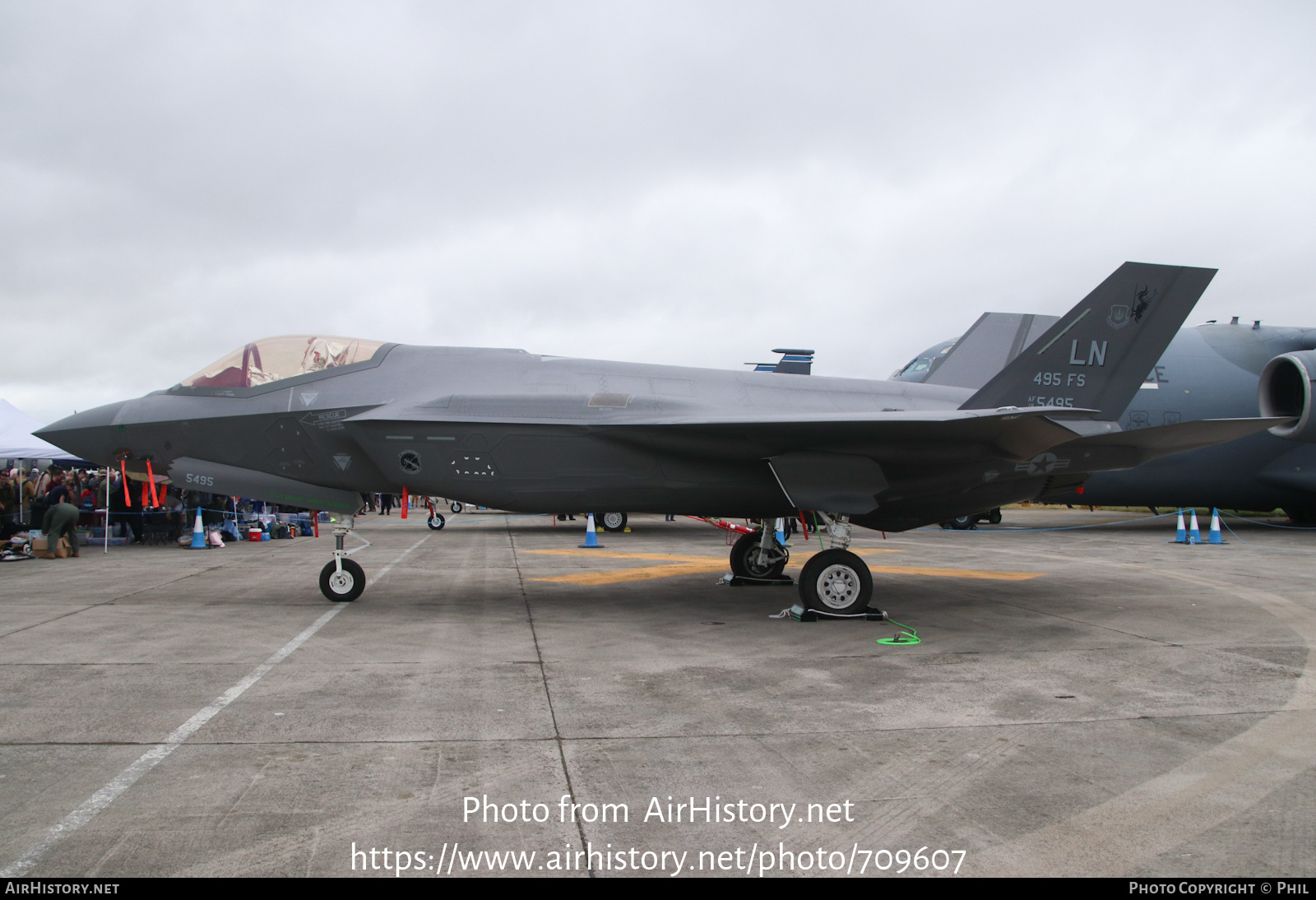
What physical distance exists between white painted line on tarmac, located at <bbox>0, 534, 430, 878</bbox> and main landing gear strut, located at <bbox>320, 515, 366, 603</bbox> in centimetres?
260

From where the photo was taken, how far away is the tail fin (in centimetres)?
878

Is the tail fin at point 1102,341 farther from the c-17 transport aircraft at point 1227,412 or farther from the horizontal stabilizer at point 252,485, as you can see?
the c-17 transport aircraft at point 1227,412

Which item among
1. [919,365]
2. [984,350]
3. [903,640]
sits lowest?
[903,640]

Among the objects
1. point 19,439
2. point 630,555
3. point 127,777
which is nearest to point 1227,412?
point 630,555

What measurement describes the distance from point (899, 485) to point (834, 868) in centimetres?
632

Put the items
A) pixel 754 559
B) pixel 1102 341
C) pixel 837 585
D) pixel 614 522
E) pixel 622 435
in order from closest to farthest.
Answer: pixel 837 585, pixel 622 435, pixel 1102 341, pixel 754 559, pixel 614 522

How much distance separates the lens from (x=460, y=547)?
1748 cm

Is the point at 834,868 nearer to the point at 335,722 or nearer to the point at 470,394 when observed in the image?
the point at 335,722

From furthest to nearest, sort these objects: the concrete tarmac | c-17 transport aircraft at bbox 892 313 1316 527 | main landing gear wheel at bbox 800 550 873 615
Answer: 1. c-17 transport aircraft at bbox 892 313 1316 527
2. main landing gear wheel at bbox 800 550 873 615
3. the concrete tarmac

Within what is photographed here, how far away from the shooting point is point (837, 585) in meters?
8.05

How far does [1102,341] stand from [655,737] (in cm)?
732

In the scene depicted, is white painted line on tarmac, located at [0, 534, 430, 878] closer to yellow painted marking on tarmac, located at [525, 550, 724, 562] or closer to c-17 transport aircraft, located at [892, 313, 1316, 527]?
yellow painted marking on tarmac, located at [525, 550, 724, 562]

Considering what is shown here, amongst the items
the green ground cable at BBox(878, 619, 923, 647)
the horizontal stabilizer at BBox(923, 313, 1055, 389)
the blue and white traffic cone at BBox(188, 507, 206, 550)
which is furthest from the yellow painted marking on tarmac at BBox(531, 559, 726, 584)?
the blue and white traffic cone at BBox(188, 507, 206, 550)

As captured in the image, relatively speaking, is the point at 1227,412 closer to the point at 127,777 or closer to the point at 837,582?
the point at 837,582
